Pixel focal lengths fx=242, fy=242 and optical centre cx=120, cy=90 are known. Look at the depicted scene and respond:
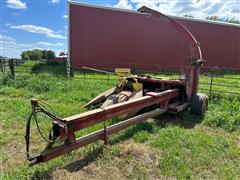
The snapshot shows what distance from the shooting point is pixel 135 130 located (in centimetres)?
393

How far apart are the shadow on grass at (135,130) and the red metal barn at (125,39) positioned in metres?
8.44

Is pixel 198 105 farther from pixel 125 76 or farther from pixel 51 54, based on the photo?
pixel 51 54

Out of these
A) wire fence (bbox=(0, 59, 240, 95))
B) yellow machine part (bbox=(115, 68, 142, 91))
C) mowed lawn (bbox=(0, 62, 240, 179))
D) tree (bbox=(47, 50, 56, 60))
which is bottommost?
mowed lawn (bbox=(0, 62, 240, 179))

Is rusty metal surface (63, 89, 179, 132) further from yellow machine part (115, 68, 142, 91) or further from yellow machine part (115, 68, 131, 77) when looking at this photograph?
yellow machine part (115, 68, 131, 77)

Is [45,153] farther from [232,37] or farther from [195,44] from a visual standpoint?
[232,37]

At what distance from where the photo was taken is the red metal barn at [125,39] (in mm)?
14227

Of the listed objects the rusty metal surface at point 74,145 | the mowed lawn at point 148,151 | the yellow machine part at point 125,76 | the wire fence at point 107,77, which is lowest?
the mowed lawn at point 148,151

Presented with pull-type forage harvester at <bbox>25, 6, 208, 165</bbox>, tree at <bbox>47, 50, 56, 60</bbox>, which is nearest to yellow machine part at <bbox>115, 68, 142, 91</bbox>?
pull-type forage harvester at <bbox>25, 6, 208, 165</bbox>

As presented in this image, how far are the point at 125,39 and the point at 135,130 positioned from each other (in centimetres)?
1200

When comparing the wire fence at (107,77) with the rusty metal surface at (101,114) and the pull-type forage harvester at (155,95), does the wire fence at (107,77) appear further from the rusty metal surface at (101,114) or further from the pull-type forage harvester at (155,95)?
the rusty metal surface at (101,114)

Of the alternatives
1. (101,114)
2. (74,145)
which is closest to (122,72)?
(101,114)

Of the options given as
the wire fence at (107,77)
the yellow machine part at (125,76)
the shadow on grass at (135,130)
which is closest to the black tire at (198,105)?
the shadow on grass at (135,130)

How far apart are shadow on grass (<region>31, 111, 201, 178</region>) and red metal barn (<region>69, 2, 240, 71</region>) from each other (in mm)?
8444

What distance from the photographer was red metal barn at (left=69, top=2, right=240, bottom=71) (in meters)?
14.2
